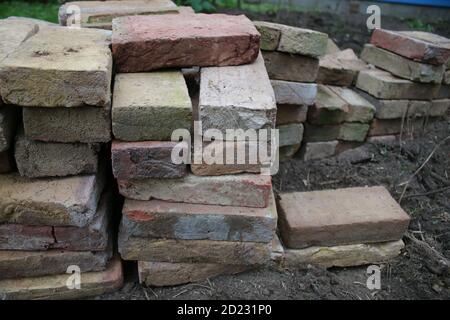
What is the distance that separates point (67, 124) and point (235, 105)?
0.88 meters

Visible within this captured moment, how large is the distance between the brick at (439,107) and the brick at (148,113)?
3023 millimetres

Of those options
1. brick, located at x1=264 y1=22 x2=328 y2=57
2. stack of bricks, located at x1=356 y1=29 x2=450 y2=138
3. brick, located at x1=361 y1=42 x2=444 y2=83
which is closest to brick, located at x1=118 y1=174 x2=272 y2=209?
brick, located at x1=264 y1=22 x2=328 y2=57

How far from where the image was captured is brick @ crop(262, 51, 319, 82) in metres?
3.33

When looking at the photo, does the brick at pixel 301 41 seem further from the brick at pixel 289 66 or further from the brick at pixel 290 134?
the brick at pixel 290 134

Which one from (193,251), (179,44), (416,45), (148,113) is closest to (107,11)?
(179,44)

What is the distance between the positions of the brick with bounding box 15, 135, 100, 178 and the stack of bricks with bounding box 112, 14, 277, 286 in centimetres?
22

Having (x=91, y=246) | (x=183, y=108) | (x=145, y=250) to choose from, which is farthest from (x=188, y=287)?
(x=183, y=108)

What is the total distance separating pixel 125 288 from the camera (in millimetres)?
2594

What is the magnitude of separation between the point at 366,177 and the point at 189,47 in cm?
211

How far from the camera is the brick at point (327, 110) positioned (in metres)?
3.70

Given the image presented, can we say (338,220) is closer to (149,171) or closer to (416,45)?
(149,171)

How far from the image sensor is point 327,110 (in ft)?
12.2

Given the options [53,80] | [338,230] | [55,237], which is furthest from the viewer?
[338,230]

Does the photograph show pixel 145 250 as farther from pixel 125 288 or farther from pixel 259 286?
pixel 259 286
